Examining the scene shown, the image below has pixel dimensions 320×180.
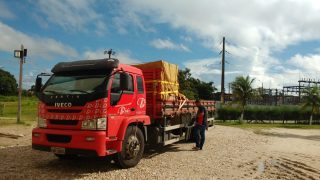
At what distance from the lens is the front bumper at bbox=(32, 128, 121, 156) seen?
9.12 metres

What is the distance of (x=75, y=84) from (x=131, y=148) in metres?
2.13

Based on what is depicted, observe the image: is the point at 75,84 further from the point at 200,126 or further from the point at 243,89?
the point at 243,89

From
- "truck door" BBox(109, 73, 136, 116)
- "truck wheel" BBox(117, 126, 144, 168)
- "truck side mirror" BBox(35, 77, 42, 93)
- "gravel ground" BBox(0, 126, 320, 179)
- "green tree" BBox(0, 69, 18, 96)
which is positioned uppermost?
"green tree" BBox(0, 69, 18, 96)

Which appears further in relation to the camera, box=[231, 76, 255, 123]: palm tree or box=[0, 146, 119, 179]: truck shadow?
box=[231, 76, 255, 123]: palm tree

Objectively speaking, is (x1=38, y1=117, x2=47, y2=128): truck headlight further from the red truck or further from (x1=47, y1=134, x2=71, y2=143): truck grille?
(x1=47, y1=134, x2=71, y2=143): truck grille

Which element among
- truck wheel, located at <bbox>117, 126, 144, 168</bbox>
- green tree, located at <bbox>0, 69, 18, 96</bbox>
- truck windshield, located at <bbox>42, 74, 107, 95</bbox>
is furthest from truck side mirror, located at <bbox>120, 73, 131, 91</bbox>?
green tree, located at <bbox>0, 69, 18, 96</bbox>

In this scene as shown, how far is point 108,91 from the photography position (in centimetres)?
961

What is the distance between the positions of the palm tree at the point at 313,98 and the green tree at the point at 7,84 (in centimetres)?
8333

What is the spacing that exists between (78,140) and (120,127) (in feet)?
3.75

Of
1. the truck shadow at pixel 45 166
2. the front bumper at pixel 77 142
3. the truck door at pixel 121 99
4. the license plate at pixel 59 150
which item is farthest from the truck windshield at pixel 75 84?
the truck shadow at pixel 45 166

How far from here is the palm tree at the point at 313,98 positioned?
40.2 m

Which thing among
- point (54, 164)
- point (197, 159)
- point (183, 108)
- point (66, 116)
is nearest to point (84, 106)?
point (66, 116)

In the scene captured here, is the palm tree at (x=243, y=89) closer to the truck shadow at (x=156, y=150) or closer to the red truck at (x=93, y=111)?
the truck shadow at (x=156, y=150)

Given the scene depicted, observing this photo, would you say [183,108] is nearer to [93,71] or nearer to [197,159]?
[197,159]
